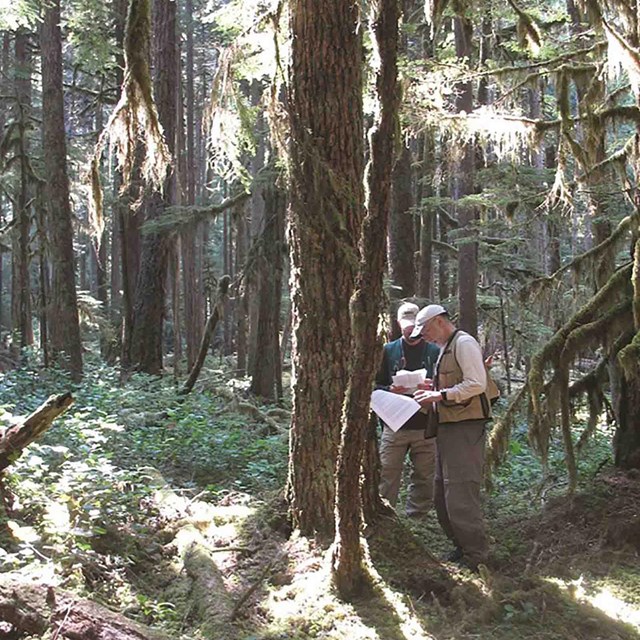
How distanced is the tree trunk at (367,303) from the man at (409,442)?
2750mm

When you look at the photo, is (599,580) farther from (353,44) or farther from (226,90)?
(226,90)

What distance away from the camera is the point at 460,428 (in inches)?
242

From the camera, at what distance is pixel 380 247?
4.48 m

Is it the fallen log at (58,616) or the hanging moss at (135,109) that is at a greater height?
the hanging moss at (135,109)

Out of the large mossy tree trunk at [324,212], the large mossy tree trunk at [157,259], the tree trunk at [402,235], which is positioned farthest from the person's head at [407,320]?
the large mossy tree trunk at [157,259]

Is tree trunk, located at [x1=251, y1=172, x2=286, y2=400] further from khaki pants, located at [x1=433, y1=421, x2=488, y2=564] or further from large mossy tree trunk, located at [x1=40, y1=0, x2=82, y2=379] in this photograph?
khaki pants, located at [x1=433, y1=421, x2=488, y2=564]

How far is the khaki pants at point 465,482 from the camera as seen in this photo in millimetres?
6082

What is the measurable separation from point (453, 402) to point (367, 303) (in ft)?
6.26

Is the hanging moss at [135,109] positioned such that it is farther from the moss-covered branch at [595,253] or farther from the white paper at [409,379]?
the moss-covered branch at [595,253]

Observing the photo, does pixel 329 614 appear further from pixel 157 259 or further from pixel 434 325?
pixel 157 259

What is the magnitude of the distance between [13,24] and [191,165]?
17.9 metres

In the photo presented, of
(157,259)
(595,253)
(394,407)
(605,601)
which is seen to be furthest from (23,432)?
(157,259)

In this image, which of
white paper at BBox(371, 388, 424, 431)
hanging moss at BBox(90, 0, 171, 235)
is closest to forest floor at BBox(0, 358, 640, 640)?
white paper at BBox(371, 388, 424, 431)

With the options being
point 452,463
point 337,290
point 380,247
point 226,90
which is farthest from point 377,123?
point 452,463
